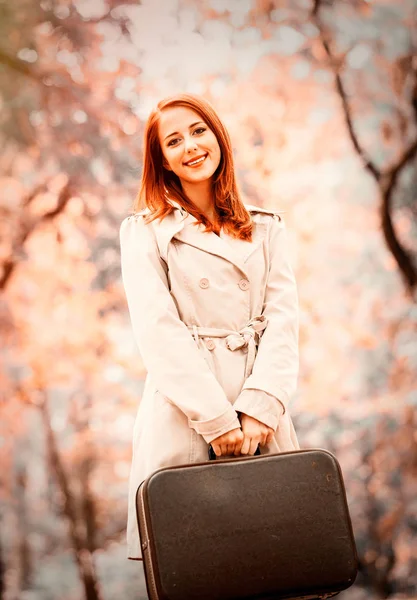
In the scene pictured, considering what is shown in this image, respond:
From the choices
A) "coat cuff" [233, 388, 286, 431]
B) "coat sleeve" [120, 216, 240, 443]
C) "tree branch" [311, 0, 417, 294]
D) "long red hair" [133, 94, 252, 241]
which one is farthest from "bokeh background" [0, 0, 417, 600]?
"coat cuff" [233, 388, 286, 431]

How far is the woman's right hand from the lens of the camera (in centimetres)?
139

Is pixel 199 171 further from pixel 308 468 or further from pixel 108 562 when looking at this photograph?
pixel 108 562

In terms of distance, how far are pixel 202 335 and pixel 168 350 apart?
11 centimetres

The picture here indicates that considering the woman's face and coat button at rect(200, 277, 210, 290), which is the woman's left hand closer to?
coat button at rect(200, 277, 210, 290)

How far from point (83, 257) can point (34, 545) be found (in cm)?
120

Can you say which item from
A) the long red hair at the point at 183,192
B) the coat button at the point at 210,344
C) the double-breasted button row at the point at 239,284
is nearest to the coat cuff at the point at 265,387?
the coat button at the point at 210,344

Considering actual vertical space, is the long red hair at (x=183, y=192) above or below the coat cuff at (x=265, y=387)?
above

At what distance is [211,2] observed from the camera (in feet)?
10.4

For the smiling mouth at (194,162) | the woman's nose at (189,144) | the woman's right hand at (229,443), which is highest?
the woman's nose at (189,144)

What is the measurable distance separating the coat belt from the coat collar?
0.11 meters

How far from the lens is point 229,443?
1397mm

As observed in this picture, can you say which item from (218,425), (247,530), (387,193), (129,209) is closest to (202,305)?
(218,425)

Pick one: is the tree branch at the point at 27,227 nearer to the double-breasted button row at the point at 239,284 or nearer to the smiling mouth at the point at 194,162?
the smiling mouth at the point at 194,162

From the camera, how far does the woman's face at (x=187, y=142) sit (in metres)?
1.61
